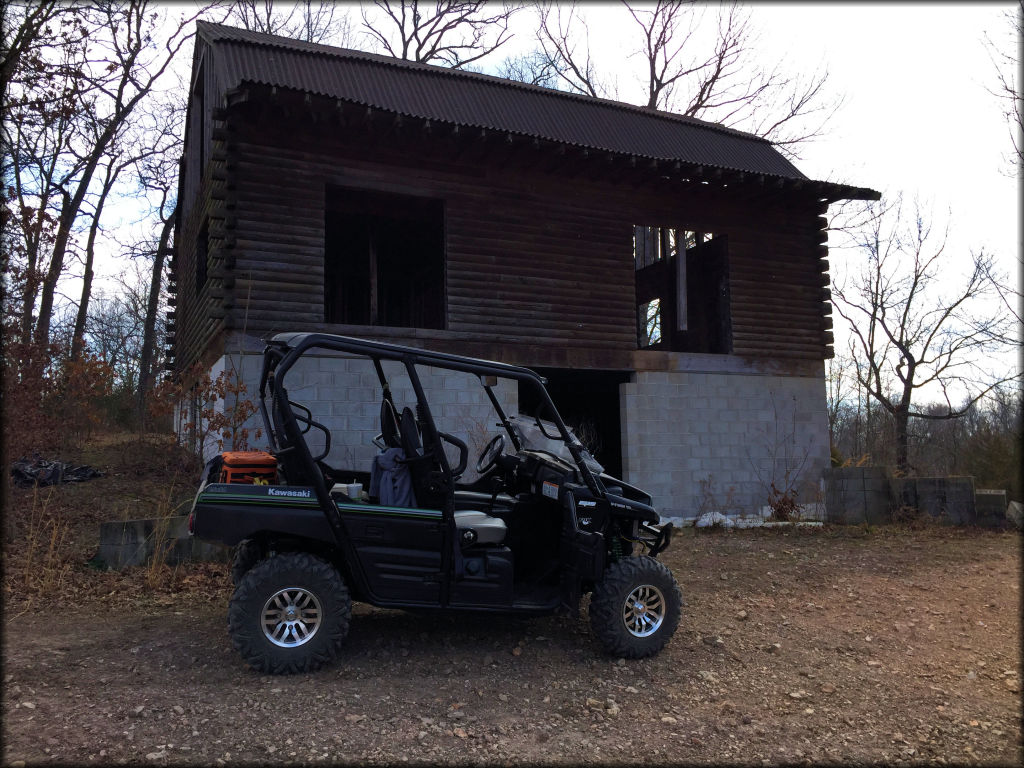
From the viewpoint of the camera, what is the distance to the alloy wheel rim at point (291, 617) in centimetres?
450

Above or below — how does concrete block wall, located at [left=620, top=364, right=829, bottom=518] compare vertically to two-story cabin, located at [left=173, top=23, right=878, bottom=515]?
below

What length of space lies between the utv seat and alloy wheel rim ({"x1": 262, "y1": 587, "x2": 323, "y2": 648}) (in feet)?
3.01

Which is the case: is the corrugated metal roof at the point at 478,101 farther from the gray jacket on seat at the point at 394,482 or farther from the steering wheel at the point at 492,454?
the gray jacket on seat at the point at 394,482

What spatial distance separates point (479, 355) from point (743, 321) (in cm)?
521

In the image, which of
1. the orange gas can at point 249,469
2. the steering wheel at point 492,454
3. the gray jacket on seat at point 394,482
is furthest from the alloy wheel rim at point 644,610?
the orange gas can at point 249,469

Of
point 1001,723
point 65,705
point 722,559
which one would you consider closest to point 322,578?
point 65,705

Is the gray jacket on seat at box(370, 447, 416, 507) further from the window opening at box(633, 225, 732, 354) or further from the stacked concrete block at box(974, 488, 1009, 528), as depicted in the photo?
the stacked concrete block at box(974, 488, 1009, 528)

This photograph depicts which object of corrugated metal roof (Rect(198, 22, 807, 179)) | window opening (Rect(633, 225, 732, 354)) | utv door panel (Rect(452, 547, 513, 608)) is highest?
corrugated metal roof (Rect(198, 22, 807, 179))

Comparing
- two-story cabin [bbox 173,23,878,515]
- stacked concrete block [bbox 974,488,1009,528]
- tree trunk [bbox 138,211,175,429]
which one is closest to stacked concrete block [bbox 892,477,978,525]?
stacked concrete block [bbox 974,488,1009,528]

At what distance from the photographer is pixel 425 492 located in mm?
4848

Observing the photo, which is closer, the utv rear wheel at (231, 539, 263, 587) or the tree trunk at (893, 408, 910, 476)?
the utv rear wheel at (231, 539, 263, 587)

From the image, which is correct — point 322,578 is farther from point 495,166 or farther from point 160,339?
point 160,339

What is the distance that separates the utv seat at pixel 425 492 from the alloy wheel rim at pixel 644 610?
1.00 meters

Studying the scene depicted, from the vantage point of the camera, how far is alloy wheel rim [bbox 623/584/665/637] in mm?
5129
